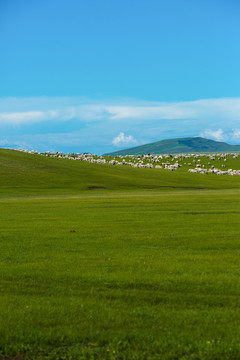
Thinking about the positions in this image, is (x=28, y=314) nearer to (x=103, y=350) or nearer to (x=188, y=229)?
(x=103, y=350)

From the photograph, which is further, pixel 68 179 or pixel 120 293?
pixel 68 179

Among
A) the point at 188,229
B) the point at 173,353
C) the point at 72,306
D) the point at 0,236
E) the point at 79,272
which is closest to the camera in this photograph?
the point at 173,353

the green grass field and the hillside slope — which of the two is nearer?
the green grass field

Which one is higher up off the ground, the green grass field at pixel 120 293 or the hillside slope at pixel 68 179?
the hillside slope at pixel 68 179

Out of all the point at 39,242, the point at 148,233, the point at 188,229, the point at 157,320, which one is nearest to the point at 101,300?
the point at 157,320

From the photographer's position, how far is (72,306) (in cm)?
1249

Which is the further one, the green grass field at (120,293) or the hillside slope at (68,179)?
Answer: the hillside slope at (68,179)

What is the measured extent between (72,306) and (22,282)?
3.56 m

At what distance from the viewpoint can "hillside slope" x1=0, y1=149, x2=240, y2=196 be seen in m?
106

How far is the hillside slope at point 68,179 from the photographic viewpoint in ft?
349

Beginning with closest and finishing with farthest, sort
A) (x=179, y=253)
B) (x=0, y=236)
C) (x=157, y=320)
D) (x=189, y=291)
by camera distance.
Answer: (x=157, y=320), (x=189, y=291), (x=179, y=253), (x=0, y=236)

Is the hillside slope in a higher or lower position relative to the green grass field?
higher

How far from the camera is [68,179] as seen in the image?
12112 cm

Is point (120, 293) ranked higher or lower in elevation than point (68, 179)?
lower
